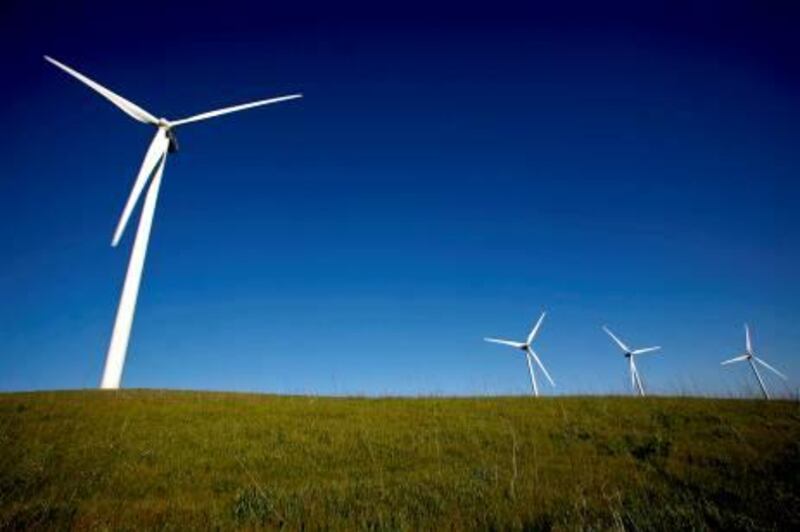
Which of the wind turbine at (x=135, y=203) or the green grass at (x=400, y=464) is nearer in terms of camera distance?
the green grass at (x=400, y=464)

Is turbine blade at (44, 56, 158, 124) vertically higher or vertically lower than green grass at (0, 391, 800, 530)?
higher

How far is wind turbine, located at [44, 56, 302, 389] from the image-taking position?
29547 millimetres

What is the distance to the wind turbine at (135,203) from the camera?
29547mm

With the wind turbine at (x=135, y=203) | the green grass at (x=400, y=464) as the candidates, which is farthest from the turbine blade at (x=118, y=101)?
the green grass at (x=400, y=464)

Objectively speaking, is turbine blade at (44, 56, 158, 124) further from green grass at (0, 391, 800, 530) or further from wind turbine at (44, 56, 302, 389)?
green grass at (0, 391, 800, 530)

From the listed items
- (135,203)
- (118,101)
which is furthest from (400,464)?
(118,101)

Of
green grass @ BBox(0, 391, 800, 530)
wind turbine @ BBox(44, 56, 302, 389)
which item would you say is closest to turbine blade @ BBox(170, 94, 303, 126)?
wind turbine @ BBox(44, 56, 302, 389)

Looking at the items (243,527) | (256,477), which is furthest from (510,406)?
(243,527)

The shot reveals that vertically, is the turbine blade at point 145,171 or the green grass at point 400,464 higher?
the turbine blade at point 145,171

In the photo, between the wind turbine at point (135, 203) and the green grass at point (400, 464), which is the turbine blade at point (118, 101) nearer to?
the wind turbine at point (135, 203)

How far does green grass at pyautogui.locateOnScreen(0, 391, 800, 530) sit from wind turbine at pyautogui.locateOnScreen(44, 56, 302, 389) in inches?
243

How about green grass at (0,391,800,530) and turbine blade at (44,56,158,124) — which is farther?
turbine blade at (44,56,158,124)

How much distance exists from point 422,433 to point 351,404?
8260 millimetres

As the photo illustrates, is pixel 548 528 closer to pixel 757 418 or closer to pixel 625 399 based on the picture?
pixel 757 418
